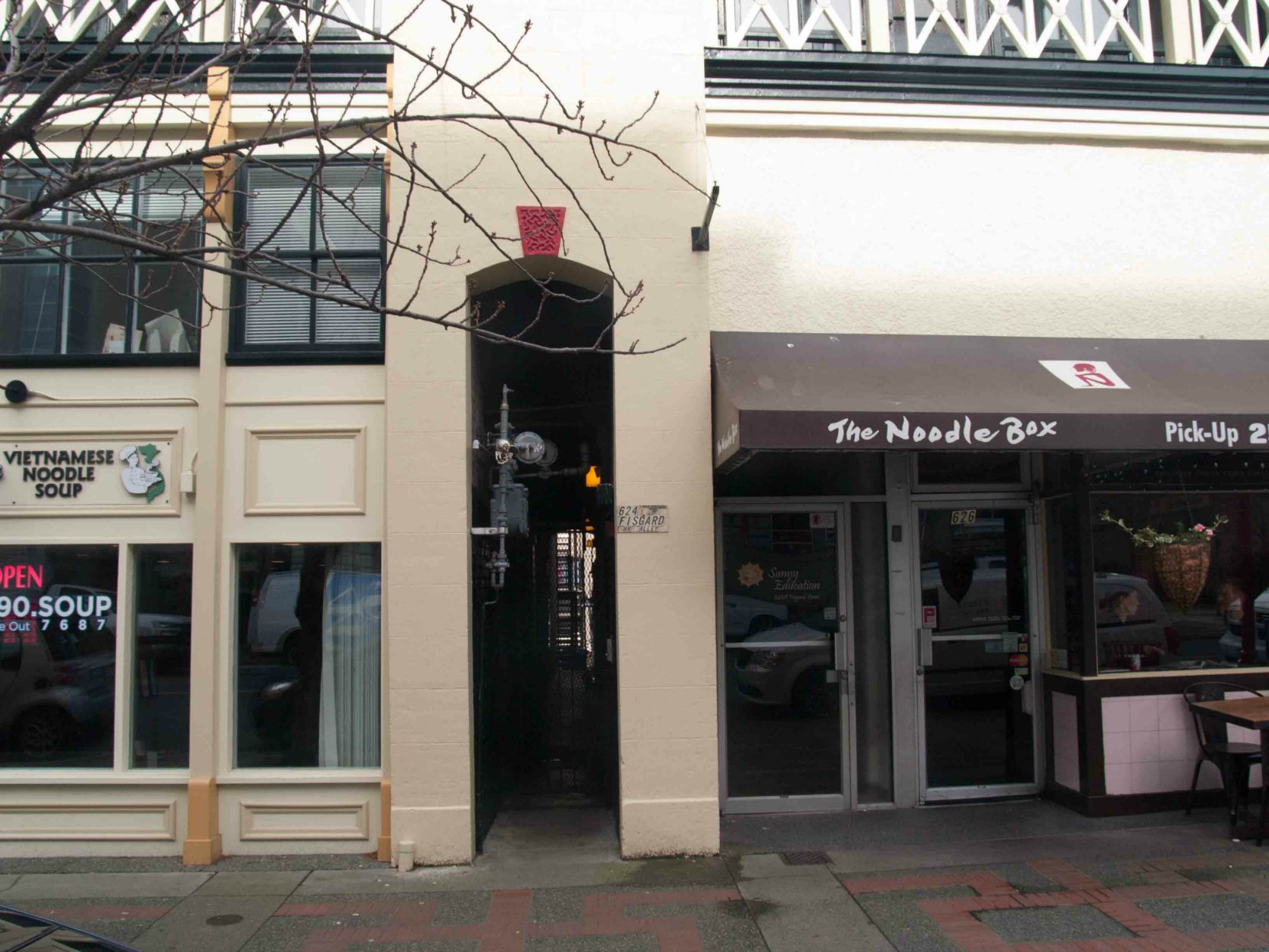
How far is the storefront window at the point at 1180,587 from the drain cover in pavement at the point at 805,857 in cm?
257

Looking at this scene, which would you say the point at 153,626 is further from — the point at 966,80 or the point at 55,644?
the point at 966,80

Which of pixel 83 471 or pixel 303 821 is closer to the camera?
pixel 303 821

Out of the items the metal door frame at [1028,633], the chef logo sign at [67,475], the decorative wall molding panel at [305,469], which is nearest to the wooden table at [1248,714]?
the metal door frame at [1028,633]

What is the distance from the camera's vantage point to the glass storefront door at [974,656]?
750cm

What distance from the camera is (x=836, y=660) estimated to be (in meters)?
7.39

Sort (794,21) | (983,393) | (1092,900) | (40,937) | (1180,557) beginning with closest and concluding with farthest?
1. (40,937)
2. (1092,900)
3. (983,393)
4. (1180,557)
5. (794,21)

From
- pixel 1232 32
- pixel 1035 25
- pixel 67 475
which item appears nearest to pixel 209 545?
pixel 67 475

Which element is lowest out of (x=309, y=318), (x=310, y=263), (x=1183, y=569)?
(x=1183, y=569)

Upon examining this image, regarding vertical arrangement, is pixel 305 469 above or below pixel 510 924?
above

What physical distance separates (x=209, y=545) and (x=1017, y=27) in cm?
726

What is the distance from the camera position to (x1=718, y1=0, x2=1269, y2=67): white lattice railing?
7492 mm

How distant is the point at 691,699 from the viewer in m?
6.43

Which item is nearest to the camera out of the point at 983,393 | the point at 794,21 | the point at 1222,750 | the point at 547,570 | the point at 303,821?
the point at 983,393

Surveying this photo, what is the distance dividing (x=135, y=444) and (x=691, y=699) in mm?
4269
